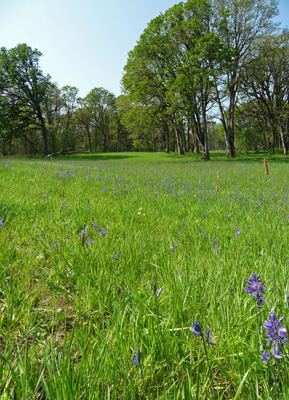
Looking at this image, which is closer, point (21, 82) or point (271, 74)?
point (271, 74)

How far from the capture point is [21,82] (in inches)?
1608

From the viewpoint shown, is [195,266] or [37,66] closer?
[195,266]

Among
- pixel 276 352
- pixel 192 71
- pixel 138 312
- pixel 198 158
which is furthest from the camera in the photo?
pixel 198 158

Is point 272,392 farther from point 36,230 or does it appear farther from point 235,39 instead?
point 235,39

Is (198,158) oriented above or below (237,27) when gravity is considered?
below

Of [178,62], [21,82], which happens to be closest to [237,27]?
[178,62]

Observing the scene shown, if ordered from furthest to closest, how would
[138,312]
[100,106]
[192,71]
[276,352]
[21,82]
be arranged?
[100,106]
[21,82]
[192,71]
[138,312]
[276,352]

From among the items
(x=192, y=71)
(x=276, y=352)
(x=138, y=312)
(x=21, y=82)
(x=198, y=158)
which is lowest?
(x=138, y=312)

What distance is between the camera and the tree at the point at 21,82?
40.1 meters

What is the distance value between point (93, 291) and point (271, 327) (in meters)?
1.28

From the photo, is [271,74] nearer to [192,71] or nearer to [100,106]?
[192,71]

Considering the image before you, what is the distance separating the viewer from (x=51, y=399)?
91 centimetres

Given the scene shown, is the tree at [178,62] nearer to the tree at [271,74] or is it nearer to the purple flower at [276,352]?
the tree at [271,74]

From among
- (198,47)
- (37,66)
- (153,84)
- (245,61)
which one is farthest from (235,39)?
(37,66)
